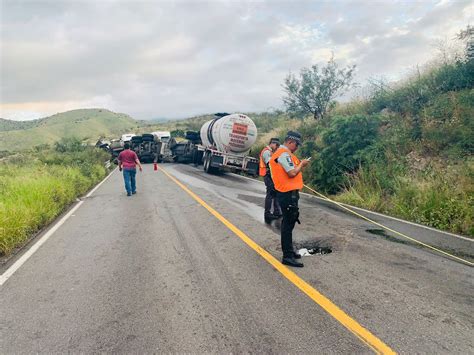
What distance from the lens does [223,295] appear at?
412cm

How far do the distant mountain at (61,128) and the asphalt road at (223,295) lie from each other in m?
78.1

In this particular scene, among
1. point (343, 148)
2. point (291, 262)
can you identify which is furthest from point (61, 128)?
point (291, 262)

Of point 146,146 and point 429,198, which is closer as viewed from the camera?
point 429,198

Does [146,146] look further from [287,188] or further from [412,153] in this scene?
[287,188]

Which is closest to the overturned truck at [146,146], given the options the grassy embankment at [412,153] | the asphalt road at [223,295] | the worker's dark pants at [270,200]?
the grassy embankment at [412,153]

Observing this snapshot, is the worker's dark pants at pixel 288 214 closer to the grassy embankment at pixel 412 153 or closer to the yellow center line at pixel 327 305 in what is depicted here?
the yellow center line at pixel 327 305

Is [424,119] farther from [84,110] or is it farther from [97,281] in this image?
[84,110]

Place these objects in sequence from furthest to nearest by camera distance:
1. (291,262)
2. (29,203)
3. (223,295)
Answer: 1. (29,203)
2. (291,262)
3. (223,295)

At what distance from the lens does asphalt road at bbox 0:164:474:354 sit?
3.25m

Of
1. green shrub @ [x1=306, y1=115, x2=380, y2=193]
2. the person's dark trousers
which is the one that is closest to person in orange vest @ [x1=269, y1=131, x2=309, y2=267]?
green shrub @ [x1=306, y1=115, x2=380, y2=193]

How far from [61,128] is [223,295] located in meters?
139

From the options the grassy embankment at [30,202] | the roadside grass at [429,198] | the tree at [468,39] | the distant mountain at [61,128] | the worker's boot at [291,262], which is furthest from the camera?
the distant mountain at [61,128]

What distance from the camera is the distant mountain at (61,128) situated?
98.6 meters

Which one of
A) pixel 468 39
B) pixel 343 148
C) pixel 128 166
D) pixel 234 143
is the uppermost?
pixel 468 39
